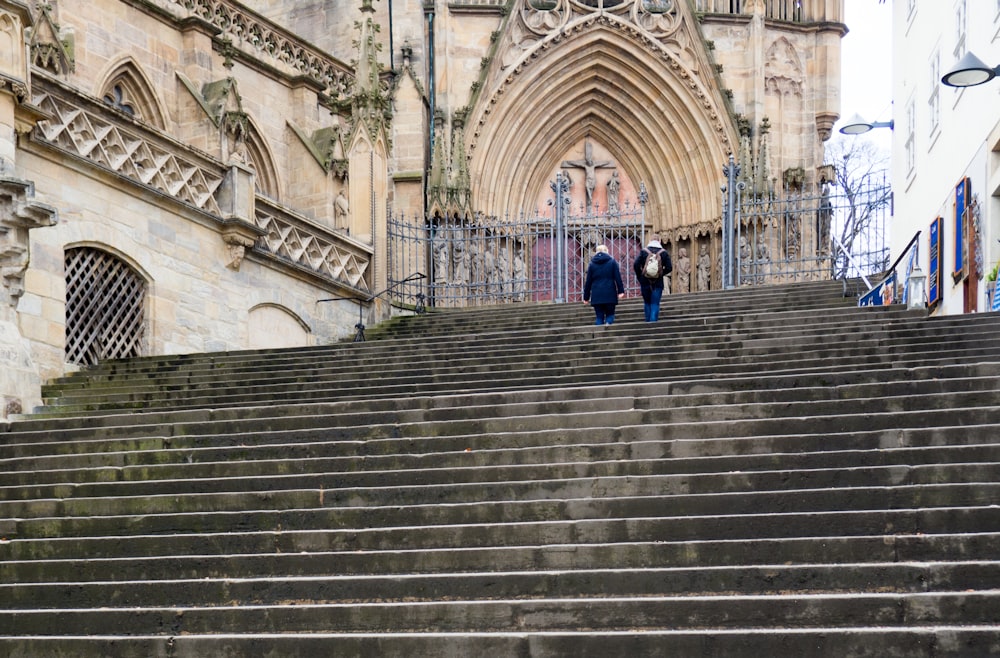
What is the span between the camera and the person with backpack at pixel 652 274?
16.1m

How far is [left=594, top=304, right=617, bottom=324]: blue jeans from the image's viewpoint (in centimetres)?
1628

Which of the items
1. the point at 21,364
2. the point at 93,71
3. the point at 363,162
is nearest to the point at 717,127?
the point at 363,162

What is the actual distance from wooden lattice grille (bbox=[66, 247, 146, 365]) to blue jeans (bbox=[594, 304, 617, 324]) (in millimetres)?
5156

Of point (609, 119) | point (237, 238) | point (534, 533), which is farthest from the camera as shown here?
point (609, 119)

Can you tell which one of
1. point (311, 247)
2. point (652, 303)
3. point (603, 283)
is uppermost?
point (311, 247)

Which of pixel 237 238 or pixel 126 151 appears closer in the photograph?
pixel 126 151

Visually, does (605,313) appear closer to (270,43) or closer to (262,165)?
(262,165)

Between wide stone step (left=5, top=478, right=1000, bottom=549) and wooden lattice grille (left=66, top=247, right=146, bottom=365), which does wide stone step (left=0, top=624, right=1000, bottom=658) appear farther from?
wooden lattice grille (left=66, top=247, right=146, bottom=365)

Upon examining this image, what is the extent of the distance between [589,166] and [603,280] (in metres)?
13.8

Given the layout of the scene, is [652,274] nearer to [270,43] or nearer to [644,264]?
[644,264]

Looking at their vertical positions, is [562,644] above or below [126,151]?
below

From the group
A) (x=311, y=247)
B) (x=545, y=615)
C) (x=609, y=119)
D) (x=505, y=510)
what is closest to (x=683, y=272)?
(x=609, y=119)

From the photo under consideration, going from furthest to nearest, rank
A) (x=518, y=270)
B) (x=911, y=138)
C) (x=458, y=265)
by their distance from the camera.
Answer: (x=518, y=270) < (x=458, y=265) < (x=911, y=138)

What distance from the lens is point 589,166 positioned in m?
29.7
